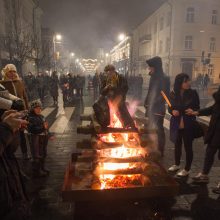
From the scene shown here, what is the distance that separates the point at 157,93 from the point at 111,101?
1235 millimetres

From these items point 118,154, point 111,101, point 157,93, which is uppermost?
point 157,93

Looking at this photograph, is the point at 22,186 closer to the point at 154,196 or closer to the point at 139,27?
the point at 154,196

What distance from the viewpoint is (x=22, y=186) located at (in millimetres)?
2850

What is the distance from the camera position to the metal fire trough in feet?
12.0

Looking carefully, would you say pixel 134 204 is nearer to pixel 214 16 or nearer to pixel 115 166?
pixel 115 166

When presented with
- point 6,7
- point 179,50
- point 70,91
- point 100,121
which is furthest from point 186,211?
point 179,50

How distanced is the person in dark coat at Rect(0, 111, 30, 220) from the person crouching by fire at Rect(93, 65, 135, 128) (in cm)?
254

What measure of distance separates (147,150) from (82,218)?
1579mm

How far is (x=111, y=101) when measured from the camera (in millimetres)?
5422

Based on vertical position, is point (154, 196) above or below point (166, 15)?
below

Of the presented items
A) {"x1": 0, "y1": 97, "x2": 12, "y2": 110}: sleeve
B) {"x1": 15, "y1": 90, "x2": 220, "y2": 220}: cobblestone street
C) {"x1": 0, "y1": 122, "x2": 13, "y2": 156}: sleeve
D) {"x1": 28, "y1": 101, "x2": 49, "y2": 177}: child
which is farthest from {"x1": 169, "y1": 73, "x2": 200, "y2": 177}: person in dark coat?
{"x1": 0, "y1": 122, "x2": 13, "y2": 156}: sleeve

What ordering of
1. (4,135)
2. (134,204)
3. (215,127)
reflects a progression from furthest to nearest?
1. (215,127)
2. (134,204)
3. (4,135)

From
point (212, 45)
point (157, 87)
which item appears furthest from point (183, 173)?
point (212, 45)

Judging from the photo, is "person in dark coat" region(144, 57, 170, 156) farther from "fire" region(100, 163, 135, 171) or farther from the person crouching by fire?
"fire" region(100, 163, 135, 171)
